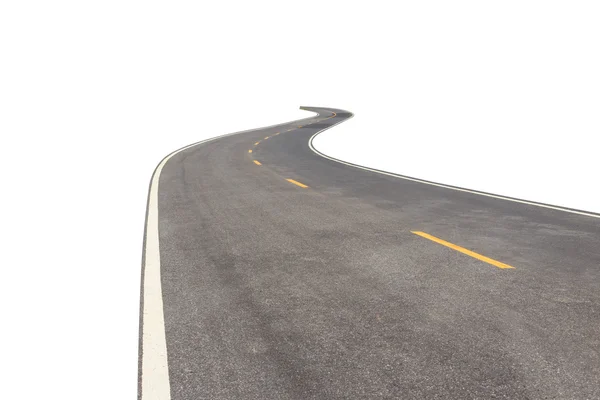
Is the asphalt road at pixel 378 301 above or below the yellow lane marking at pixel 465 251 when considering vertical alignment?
above

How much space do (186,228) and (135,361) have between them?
442 cm

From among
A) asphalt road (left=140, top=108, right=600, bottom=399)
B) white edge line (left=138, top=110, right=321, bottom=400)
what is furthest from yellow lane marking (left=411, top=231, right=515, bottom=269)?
white edge line (left=138, top=110, right=321, bottom=400)

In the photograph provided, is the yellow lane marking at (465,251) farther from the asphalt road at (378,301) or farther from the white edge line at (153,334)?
the white edge line at (153,334)

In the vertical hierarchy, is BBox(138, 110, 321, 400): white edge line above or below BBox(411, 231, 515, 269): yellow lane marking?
above

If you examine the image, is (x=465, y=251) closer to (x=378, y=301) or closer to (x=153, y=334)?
(x=378, y=301)

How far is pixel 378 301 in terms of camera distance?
504cm

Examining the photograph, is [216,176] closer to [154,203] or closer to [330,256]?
[154,203]

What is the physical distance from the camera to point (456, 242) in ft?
23.9

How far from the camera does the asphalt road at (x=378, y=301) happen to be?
142 inches

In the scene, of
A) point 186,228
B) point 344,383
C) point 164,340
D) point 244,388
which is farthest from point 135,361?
point 186,228

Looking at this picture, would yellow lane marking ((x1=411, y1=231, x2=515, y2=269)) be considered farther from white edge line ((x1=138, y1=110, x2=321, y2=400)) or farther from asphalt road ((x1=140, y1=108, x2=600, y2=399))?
white edge line ((x1=138, y1=110, x2=321, y2=400))

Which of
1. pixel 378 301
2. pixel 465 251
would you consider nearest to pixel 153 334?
pixel 378 301

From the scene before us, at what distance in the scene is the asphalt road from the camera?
360cm

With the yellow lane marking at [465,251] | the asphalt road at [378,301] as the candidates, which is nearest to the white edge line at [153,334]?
the asphalt road at [378,301]
